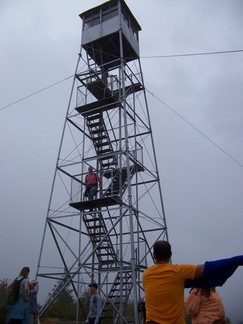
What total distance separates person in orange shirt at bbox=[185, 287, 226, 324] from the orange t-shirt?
2.03m

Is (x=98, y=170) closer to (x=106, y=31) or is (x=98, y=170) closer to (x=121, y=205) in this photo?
(x=121, y=205)

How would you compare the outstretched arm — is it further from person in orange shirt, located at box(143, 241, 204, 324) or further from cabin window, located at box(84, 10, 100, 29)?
cabin window, located at box(84, 10, 100, 29)

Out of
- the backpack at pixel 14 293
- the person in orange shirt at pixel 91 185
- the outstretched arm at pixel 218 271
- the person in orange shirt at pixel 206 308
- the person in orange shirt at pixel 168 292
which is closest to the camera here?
the outstretched arm at pixel 218 271

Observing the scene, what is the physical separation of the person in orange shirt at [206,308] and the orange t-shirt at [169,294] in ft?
6.66

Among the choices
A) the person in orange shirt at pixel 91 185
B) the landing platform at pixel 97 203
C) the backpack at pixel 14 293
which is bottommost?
the backpack at pixel 14 293

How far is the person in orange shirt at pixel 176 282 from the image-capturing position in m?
2.96

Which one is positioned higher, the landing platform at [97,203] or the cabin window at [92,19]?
the cabin window at [92,19]

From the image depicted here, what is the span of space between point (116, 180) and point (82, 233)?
2.50 meters

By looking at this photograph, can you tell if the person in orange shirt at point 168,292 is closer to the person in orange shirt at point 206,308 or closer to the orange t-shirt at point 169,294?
the orange t-shirt at point 169,294

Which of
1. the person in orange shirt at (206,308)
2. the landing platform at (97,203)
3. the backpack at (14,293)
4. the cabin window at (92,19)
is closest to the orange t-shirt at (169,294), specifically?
the person in orange shirt at (206,308)

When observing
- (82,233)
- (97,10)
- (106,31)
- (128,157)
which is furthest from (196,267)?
(97,10)

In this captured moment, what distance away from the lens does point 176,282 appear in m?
3.17

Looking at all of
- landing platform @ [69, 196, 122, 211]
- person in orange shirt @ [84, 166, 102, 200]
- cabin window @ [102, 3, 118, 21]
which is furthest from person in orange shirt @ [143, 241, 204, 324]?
cabin window @ [102, 3, 118, 21]

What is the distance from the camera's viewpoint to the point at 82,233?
46.9 ft
